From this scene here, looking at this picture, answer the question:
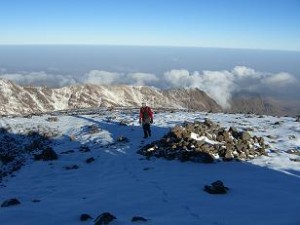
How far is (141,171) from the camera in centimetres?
1897

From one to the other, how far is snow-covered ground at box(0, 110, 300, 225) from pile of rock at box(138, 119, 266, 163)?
1.95ft

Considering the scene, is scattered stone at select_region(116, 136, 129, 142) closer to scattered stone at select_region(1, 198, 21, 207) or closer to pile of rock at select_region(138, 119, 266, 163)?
pile of rock at select_region(138, 119, 266, 163)

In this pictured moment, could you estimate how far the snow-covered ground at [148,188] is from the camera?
39.9ft

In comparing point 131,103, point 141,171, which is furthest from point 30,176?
point 131,103

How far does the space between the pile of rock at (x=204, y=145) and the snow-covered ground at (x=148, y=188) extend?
59 centimetres

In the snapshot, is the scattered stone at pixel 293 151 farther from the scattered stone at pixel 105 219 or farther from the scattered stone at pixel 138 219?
the scattered stone at pixel 105 219

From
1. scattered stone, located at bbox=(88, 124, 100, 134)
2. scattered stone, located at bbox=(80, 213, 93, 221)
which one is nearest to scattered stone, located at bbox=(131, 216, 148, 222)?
scattered stone, located at bbox=(80, 213, 93, 221)

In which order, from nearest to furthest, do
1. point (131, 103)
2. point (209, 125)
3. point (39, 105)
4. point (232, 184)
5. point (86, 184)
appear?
1. point (232, 184)
2. point (86, 184)
3. point (209, 125)
4. point (39, 105)
5. point (131, 103)

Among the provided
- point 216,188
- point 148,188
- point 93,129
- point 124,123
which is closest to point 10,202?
point 148,188

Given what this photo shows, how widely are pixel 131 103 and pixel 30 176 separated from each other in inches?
6785

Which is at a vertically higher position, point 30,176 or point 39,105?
point 30,176

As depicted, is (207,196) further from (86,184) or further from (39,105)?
(39,105)

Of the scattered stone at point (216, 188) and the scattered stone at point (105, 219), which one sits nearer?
the scattered stone at point (105, 219)

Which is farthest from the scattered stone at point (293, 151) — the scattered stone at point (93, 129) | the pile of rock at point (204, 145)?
the scattered stone at point (93, 129)
